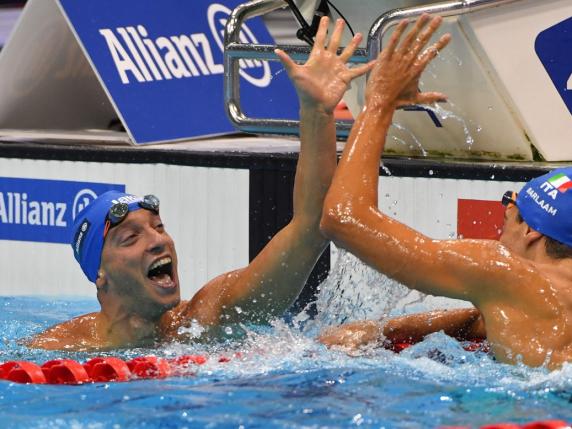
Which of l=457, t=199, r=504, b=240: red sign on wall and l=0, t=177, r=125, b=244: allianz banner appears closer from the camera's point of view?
l=457, t=199, r=504, b=240: red sign on wall

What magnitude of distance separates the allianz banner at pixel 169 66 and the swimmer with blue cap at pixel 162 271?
1.59 metres

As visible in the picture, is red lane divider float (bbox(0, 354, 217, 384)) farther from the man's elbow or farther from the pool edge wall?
the pool edge wall

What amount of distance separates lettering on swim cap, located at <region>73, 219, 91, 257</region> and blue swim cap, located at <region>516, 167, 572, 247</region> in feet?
4.58

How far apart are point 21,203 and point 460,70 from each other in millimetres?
2064

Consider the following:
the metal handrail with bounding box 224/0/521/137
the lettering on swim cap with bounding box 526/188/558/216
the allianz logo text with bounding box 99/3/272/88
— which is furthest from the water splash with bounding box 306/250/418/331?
the allianz logo text with bounding box 99/3/272/88

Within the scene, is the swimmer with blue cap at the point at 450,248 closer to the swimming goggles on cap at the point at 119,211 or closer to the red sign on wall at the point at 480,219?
the swimming goggles on cap at the point at 119,211

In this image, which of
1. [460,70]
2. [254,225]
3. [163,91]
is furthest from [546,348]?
[163,91]

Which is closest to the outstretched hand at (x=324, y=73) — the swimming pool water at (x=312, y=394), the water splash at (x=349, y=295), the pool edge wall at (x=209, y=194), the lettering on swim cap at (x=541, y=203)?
the lettering on swim cap at (x=541, y=203)

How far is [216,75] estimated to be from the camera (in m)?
5.81

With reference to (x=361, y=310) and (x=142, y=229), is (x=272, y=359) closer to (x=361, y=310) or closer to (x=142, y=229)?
(x=142, y=229)

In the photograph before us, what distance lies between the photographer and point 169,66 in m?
5.67

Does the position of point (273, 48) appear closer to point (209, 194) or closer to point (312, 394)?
point (209, 194)

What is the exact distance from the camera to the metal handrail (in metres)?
4.36

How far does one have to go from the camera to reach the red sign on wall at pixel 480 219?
4500 mm
